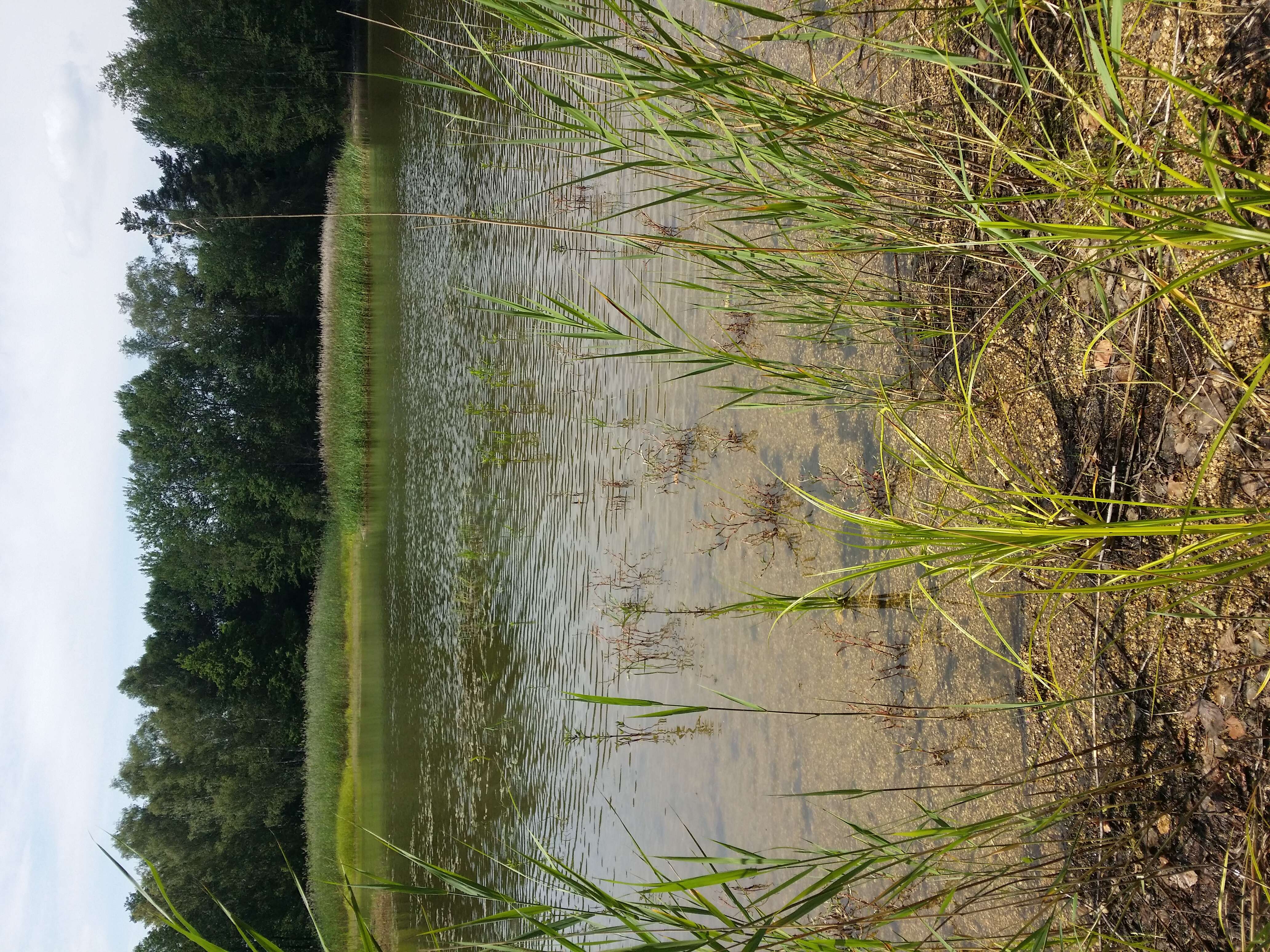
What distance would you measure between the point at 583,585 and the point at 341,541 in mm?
7420

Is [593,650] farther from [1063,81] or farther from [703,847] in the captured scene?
[1063,81]

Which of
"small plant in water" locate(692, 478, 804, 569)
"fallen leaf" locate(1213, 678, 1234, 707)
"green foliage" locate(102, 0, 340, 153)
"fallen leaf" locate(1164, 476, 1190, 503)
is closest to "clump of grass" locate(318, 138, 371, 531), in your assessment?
"green foliage" locate(102, 0, 340, 153)

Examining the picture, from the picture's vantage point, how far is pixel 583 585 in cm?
540

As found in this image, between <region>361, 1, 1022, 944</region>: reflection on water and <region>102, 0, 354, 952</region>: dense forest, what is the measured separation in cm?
478

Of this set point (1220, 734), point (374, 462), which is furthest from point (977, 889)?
point (374, 462)

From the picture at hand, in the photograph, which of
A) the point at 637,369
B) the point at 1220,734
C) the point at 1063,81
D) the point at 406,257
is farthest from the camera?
the point at 406,257

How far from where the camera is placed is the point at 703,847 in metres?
3.97

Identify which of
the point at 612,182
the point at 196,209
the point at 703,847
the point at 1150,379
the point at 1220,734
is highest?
the point at 196,209

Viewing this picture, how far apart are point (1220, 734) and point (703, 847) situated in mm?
2750

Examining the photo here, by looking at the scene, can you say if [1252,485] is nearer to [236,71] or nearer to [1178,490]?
[1178,490]

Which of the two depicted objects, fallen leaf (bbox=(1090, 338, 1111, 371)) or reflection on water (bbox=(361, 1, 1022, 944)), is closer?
fallen leaf (bbox=(1090, 338, 1111, 371))

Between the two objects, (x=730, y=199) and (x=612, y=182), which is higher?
(x=612, y=182)

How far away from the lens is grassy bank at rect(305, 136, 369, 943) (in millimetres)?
10484

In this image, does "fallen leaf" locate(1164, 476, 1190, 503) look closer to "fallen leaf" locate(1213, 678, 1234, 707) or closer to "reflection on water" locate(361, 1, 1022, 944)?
"fallen leaf" locate(1213, 678, 1234, 707)
